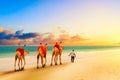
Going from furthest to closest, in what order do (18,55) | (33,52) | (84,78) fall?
(33,52)
(18,55)
(84,78)

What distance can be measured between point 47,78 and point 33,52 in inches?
433

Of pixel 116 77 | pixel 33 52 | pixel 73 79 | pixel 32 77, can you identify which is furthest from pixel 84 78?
pixel 33 52

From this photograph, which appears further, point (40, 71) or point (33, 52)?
point (33, 52)

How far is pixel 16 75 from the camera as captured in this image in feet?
32.9

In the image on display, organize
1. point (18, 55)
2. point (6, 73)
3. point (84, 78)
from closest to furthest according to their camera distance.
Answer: point (84, 78) → point (6, 73) → point (18, 55)

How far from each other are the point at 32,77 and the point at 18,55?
198 centimetres

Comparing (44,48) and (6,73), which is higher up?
(44,48)

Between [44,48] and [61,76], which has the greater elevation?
[44,48]

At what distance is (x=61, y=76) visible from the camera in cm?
973

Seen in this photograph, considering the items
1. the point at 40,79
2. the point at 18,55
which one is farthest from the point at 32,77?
the point at 18,55

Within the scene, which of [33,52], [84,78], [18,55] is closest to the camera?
[84,78]

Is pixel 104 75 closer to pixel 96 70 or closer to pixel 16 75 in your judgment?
pixel 96 70

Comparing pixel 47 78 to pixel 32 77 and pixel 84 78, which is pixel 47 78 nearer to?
pixel 32 77

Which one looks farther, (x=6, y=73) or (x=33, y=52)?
(x=33, y=52)
